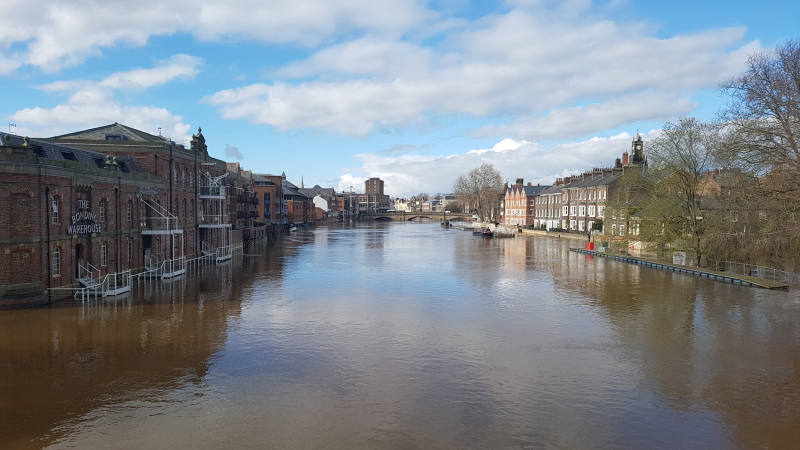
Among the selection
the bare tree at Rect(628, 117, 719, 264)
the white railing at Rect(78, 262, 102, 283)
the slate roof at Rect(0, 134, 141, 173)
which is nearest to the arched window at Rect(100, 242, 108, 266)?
the white railing at Rect(78, 262, 102, 283)

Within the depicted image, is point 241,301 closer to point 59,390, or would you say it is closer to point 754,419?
point 59,390

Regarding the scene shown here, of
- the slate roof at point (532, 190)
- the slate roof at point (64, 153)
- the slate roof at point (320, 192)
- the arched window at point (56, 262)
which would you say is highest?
the slate roof at point (320, 192)

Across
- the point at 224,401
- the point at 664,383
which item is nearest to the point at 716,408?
the point at 664,383

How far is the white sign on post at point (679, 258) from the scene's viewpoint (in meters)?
44.1

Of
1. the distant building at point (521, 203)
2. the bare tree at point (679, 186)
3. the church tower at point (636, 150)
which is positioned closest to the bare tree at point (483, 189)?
the distant building at point (521, 203)

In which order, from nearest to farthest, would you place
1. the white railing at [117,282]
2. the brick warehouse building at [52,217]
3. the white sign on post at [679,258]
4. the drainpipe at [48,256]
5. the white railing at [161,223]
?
the brick warehouse building at [52,217], the drainpipe at [48,256], the white railing at [117,282], the white railing at [161,223], the white sign on post at [679,258]

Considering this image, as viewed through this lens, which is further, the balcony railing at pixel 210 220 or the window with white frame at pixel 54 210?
the balcony railing at pixel 210 220

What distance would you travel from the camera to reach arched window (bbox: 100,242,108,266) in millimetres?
31164

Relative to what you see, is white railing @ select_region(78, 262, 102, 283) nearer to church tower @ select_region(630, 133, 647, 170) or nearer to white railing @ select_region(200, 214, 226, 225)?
white railing @ select_region(200, 214, 226, 225)

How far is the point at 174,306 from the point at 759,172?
34.0 meters

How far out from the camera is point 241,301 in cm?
2941

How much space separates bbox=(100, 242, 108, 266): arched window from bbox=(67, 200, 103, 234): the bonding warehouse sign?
1.33m

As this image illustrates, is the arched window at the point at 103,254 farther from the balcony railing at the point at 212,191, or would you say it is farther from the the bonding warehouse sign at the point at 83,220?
the balcony railing at the point at 212,191

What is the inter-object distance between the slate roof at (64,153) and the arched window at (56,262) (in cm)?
540
